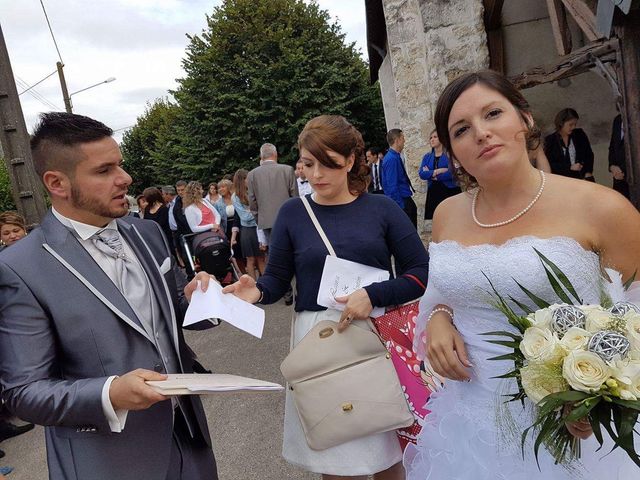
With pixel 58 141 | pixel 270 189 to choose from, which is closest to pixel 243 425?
pixel 58 141

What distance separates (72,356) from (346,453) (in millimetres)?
1146

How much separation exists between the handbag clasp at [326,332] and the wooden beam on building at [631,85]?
3.73m

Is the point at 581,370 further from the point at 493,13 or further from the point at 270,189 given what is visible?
the point at 493,13

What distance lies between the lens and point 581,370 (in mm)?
1000

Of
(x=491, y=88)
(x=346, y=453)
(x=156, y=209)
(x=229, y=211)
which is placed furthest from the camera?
(x=156, y=209)

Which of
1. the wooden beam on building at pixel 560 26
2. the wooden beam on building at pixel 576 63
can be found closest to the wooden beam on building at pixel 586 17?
the wooden beam on building at pixel 576 63

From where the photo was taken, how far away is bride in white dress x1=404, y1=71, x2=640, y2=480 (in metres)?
1.40

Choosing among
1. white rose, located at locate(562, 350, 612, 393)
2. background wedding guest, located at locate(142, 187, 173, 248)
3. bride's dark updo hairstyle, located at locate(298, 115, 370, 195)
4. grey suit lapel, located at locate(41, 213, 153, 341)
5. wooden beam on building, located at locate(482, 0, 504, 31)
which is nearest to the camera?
white rose, located at locate(562, 350, 612, 393)

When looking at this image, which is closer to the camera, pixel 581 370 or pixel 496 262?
pixel 581 370

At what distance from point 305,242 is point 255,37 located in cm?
2010

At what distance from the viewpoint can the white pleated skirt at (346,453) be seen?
1.93 metres

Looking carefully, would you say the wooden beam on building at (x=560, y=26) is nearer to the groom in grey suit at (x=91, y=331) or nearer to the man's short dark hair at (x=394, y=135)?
the man's short dark hair at (x=394, y=135)

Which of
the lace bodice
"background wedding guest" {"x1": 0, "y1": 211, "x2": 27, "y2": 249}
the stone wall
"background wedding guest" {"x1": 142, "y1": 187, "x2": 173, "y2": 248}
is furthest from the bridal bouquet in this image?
"background wedding guest" {"x1": 142, "y1": 187, "x2": 173, "y2": 248}

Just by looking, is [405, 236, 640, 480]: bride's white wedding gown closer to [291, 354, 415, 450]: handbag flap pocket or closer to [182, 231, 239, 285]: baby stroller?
[291, 354, 415, 450]: handbag flap pocket
